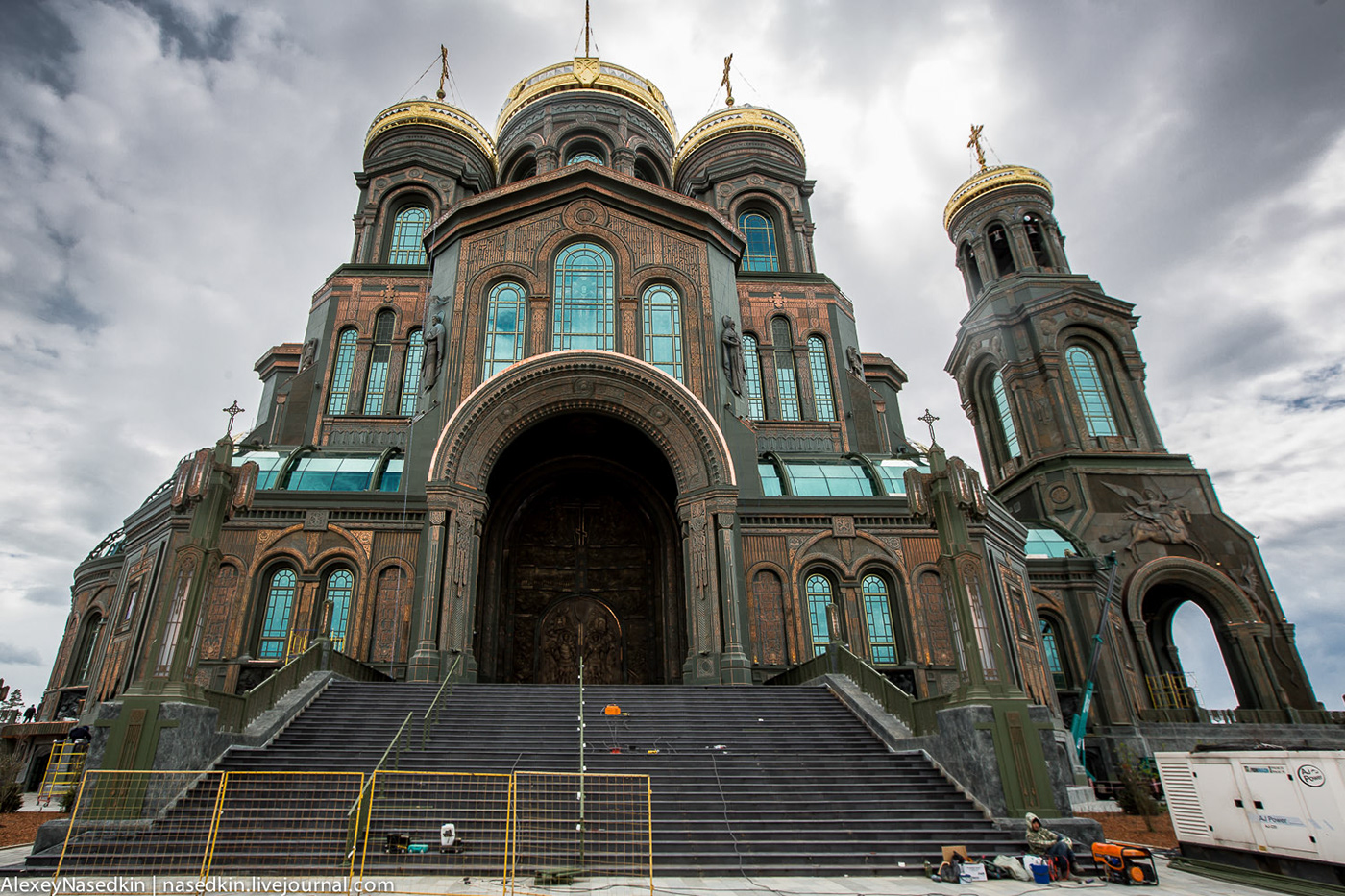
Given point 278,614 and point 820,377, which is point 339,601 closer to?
point 278,614

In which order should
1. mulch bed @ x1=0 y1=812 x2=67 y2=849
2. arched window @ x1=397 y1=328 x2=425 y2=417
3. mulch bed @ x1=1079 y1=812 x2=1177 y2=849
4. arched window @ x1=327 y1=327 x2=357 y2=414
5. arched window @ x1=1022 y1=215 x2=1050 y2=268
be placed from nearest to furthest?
mulch bed @ x1=0 y1=812 x2=67 y2=849 < mulch bed @ x1=1079 y1=812 x2=1177 y2=849 < arched window @ x1=397 y1=328 x2=425 y2=417 < arched window @ x1=327 y1=327 x2=357 y2=414 < arched window @ x1=1022 y1=215 x2=1050 y2=268

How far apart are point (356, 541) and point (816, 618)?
40.8ft

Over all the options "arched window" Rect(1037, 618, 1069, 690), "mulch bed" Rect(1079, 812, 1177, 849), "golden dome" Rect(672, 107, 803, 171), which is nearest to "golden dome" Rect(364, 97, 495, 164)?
"golden dome" Rect(672, 107, 803, 171)

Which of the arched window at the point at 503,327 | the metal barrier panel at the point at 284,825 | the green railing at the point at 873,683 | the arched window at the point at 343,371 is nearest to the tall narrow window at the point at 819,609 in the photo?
the green railing at the point at 873,683

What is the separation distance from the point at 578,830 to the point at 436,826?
1959 mm

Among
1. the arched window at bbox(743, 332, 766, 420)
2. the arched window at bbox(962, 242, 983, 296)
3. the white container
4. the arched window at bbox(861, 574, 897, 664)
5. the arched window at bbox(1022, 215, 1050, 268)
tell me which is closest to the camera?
the white container

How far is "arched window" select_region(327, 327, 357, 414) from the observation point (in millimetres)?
28016

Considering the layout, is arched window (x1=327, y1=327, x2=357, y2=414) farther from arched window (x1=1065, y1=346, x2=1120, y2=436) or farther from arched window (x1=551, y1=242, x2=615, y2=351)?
arched window (x1=1065, y1=346, x2=1120, y2=436)

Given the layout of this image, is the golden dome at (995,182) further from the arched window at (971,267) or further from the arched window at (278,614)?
the arched window at (278,614)

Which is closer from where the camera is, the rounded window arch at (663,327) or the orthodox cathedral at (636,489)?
the orthodox cathedral at (636,489)

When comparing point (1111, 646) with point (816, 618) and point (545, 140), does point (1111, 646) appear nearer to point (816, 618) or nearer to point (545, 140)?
point (816, 618)

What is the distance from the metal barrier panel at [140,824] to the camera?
9188 millimetres

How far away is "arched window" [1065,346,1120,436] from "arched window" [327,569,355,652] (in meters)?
29.5

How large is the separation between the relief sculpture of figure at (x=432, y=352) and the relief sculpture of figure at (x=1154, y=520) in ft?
82.4
